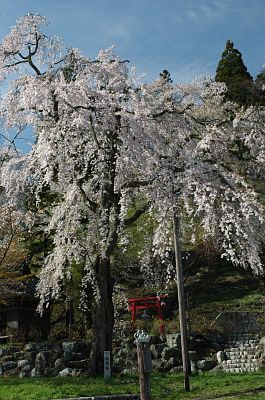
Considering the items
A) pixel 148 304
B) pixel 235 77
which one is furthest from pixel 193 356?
pixel 235 77

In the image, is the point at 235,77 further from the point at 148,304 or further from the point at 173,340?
the point at 173,340

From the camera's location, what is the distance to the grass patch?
9.79 m

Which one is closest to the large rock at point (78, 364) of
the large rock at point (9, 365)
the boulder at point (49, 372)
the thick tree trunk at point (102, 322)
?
the boulder at point (49, 372)

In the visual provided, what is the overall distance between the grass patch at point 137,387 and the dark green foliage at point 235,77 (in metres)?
21.6

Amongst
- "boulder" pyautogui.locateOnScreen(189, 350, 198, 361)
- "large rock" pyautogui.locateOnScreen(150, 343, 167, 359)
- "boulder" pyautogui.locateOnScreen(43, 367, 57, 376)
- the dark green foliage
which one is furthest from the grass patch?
the dark green foliage

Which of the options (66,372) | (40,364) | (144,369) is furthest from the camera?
(40,364)

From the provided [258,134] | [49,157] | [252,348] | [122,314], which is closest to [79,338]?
[122,314]

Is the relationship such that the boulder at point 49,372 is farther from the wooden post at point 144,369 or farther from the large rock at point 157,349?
the wooden post at point 144,369

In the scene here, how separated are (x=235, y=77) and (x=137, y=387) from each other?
27.4 m

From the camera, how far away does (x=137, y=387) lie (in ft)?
35.0

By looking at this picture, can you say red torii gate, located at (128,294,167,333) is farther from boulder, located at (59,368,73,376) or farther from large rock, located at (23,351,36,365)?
boulder, located at (59,368,73,376)

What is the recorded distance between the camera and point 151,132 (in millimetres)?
9734

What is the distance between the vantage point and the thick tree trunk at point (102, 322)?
12.0m

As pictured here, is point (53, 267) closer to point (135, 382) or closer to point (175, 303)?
point (135, 382)
